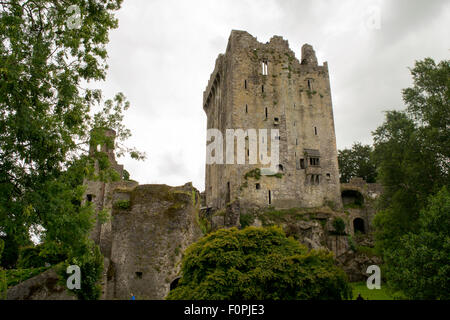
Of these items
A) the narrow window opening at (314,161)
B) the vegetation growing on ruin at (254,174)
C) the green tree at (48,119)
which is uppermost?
the narrow window opening at (314,161)

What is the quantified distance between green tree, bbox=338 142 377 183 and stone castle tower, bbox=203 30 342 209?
16.5 metres

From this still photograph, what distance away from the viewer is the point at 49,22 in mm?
10828

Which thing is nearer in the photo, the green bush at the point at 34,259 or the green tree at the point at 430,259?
the green tree at the point at 430,259

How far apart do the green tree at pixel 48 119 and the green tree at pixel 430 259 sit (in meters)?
11.4

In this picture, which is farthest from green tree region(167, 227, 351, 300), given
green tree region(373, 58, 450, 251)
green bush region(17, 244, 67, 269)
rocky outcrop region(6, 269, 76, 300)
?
green bush region(17, 244, 67, 269)

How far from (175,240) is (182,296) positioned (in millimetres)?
7413

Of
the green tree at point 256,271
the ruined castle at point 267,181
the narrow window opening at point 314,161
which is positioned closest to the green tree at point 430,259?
the green tree at point 256,271

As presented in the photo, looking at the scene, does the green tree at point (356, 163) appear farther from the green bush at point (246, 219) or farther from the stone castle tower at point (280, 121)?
the green bush at point (246, 219)

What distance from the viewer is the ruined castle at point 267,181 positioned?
21.0m

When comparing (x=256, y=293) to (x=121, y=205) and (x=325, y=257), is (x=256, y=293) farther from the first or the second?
(x=121, y=205)

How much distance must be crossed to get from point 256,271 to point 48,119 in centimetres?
806

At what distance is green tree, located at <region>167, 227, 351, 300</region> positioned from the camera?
12.4 metres

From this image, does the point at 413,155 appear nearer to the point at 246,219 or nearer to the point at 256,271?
the point at 256,271
